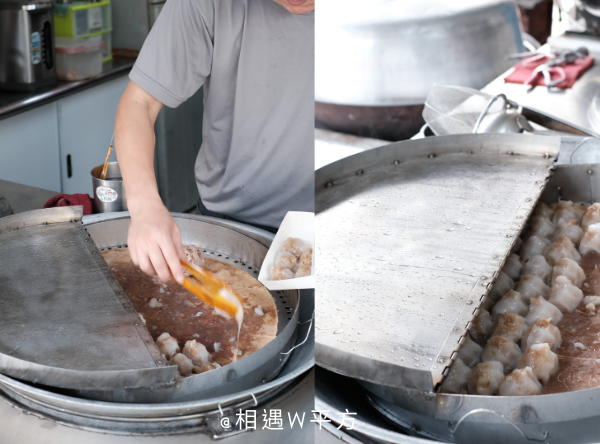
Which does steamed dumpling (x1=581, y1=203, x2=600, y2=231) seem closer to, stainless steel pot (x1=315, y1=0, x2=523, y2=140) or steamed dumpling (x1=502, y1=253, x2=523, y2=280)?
steamed dumpling (x1=502, y1=253, x2=523, y2=280)

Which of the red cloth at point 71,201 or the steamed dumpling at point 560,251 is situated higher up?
the red cloth at point 71,201

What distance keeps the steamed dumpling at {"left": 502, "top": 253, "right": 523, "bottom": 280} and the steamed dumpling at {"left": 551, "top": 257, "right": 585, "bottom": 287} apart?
0.08m

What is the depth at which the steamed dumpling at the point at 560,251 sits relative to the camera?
1389mm

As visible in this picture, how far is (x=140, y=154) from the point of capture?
1.13 meters

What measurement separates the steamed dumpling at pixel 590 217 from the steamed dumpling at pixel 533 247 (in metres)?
0.15

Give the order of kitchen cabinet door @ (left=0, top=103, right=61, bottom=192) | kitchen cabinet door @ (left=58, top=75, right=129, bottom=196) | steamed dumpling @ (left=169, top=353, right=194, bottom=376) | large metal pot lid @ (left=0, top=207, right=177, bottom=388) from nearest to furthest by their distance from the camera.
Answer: large metal pot lid @ (left=0, top=207, right=177, bottom=388) → steamed dumpling @ (left=169, top=353, right=194, bottom=376) → kitchen cabinet door @ (left=0, top=103, right=61, bottom=192) → kitchen cabinet door @ (left=58, top=75, right=129, bottom=196)

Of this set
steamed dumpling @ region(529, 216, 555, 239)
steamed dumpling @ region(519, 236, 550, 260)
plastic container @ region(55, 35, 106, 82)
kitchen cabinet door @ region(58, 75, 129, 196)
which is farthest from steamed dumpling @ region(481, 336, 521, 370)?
plastic container @ region(55, 35, 106, 82)

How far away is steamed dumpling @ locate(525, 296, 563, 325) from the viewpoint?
1146 mm

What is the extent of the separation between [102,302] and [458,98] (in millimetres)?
1104

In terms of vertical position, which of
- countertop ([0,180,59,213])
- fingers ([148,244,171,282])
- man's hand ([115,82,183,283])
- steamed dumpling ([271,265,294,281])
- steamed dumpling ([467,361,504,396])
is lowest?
steamed dumpling ([467,361,504,396])

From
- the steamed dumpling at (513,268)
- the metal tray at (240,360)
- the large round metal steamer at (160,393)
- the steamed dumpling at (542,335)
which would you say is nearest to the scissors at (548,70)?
the steamed dumpling at (513,268)

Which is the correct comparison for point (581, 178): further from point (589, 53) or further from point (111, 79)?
point (111, 79)

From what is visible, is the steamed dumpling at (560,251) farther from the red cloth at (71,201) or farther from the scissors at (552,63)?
the red cloth at (71,201)

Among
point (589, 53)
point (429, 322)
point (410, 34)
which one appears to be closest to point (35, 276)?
point (429, 322)
